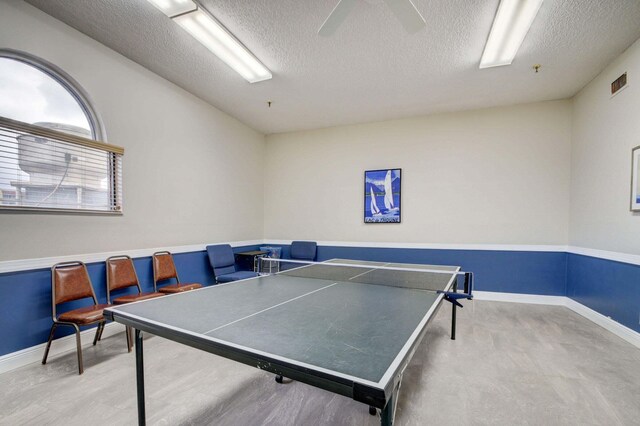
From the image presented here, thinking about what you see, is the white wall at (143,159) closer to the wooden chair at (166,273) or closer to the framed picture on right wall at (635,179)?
the wooden chair at (166,273)

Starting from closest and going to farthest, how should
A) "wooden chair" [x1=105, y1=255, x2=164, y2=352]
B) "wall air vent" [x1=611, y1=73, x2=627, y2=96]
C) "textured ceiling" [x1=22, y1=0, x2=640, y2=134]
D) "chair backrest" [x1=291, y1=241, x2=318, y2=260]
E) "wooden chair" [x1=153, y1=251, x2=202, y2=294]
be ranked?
"textured ceiling" [x1=22, y1=0, x2=640, y2=134]
"wooden chair" [x1=105, y1=255, x2=164, y2=352]
"wall air vent" [x1=611, y1=73, x2=627, y2=96]
"wooden chair" [x1=153, y1=251, x2=202, y2=294]
"chair backrest" [x1=291, y1=241, x2=318, y2=260]

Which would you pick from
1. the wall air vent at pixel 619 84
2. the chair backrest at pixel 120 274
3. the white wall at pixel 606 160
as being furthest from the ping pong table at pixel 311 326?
the wall air vent at pixel 619 84

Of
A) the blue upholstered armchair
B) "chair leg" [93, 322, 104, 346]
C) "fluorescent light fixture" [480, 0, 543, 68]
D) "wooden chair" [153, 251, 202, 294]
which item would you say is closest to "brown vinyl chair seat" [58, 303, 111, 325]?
"chair leg" [93, 322, 104, 346]

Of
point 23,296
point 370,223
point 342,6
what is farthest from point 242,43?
point 370,223

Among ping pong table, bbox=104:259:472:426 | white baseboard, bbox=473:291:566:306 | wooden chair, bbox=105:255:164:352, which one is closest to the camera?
ping pong table, bbox=104:259:472:426

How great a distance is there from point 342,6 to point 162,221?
3.26 metres

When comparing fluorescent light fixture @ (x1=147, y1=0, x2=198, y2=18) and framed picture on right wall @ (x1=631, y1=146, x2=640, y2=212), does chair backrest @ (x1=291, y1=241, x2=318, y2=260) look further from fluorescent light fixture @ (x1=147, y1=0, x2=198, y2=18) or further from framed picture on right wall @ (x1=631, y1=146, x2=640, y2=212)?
framed picture on right wall @ (x1=631, y1=146, x2=640, y2=212)

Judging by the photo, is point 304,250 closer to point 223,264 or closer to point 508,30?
point 223,264

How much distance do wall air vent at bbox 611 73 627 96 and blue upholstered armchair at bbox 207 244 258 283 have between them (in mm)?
5006

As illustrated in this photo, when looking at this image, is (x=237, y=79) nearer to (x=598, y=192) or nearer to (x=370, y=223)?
(x=370, y=223)

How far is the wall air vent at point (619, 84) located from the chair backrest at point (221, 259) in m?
5.47

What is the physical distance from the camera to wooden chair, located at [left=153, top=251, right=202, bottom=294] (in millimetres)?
3397

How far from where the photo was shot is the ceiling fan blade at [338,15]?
198 cm

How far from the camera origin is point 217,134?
476cm
